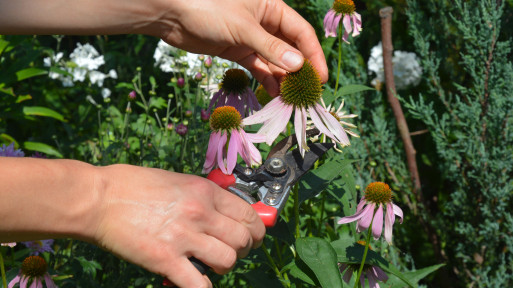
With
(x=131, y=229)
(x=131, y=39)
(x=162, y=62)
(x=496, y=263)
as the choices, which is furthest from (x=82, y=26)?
(x=131, y=39)

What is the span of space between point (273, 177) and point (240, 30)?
0.44 m

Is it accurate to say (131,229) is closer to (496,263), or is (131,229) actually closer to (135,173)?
(135,173)

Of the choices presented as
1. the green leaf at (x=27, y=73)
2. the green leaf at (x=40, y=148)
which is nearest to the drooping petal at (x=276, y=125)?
the green leaf at (x=40, y=148)

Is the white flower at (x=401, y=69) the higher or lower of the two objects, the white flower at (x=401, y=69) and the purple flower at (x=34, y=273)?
the higher

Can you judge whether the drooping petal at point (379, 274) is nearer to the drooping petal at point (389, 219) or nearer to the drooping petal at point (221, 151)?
the drooping petal at point (389, 219)

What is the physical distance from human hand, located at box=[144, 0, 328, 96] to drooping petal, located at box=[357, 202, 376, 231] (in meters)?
0.40

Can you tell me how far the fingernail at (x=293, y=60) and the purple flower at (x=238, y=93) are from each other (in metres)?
0.26

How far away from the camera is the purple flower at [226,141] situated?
1313 mm

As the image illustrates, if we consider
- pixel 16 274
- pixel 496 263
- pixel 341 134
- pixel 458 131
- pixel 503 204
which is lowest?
pixel 16 274

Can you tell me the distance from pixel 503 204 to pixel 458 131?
1.19 ft

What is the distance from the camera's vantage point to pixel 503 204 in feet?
6.88

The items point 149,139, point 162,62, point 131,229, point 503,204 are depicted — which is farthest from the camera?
point 162,62

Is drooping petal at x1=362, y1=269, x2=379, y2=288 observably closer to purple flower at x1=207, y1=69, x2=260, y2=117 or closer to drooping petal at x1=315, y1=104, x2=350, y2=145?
drooping petal at x1=315, y1=104, x2=350, y2=145

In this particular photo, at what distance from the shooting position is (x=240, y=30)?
1487 mm
